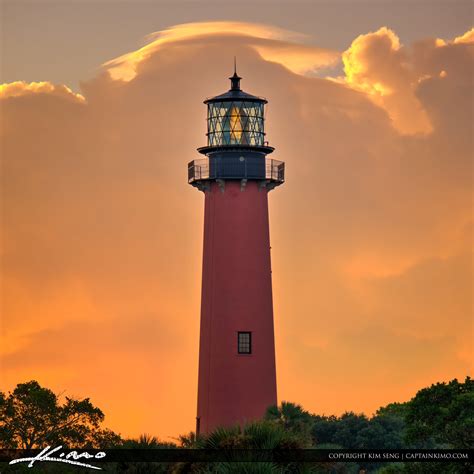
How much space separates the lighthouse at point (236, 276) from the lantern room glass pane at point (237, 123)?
2.0 inches

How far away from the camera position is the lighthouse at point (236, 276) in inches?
2827

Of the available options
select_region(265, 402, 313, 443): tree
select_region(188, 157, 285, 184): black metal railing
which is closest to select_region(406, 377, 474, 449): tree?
select_region(265, 402, 313, 443): tree

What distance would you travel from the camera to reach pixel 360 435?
75.2 metres

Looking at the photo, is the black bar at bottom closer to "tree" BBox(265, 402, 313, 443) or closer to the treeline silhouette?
the treeline silhouette

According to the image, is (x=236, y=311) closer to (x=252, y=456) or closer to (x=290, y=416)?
(x=290, y=416)

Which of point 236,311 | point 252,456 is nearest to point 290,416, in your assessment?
point 236,311

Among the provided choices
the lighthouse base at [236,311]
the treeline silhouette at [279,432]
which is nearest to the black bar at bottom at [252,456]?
the treeline silhouette at [279,432]

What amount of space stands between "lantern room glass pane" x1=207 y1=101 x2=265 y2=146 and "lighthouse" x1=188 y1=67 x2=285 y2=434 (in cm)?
5

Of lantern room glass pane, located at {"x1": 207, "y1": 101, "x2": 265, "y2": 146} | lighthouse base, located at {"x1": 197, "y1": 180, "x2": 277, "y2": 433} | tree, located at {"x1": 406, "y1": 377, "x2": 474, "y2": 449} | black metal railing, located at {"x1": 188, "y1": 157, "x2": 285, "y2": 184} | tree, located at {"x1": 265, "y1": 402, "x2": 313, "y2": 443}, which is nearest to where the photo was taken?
tree, located at {"x1": 406, "y1": 377, "x2": 474, "y2": 449}

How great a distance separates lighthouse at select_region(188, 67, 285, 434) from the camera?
71.8 meters

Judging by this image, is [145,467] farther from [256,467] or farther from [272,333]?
[272,333]

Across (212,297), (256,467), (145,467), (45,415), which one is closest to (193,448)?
(145,467)

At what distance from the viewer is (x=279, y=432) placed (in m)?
49.1

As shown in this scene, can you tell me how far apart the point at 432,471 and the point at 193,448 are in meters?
9.88
